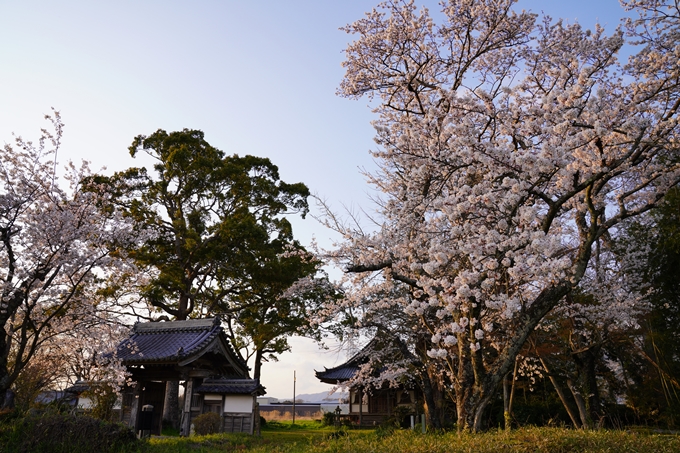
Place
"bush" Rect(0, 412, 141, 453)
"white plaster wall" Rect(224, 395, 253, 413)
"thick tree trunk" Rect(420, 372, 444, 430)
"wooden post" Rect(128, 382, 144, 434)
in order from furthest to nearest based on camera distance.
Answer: "white plaster wall" Rect(224, 395, 253, 413) → "wooden post" Rect(128, 382, 144, 434) → "thick tree trunk" Rect(420, 372, 444, 430) → "bush" Rect(0, 412, 141, 453)

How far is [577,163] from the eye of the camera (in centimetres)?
640

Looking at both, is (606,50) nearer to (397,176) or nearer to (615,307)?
(397,176)

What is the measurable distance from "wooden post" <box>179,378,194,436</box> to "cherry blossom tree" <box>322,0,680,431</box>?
19.3ft

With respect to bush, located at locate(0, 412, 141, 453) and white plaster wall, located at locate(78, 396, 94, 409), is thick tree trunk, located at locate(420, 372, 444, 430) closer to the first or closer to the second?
bush, located at locate(0, 412, 141, 453)

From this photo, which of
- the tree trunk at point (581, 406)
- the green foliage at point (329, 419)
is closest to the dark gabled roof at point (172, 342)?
the tree trunk at point (581, 406)

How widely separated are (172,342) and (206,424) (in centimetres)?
282

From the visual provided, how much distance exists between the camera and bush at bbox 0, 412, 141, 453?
23.0 ft

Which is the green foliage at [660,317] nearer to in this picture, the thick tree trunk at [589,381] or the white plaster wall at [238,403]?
the thick tree trunk at [589,381]

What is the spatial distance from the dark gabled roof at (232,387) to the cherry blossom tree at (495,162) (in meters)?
4.83

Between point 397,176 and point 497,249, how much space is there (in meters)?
4.55

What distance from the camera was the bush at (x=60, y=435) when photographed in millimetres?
7012

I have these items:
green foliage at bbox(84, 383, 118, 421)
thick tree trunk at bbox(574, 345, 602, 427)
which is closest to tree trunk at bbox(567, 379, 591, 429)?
thick tree trunk at bbox(574, 345, 602, 427)

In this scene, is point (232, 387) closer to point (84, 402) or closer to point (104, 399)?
point (104, 399)

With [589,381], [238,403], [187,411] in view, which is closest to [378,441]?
[589,381]
